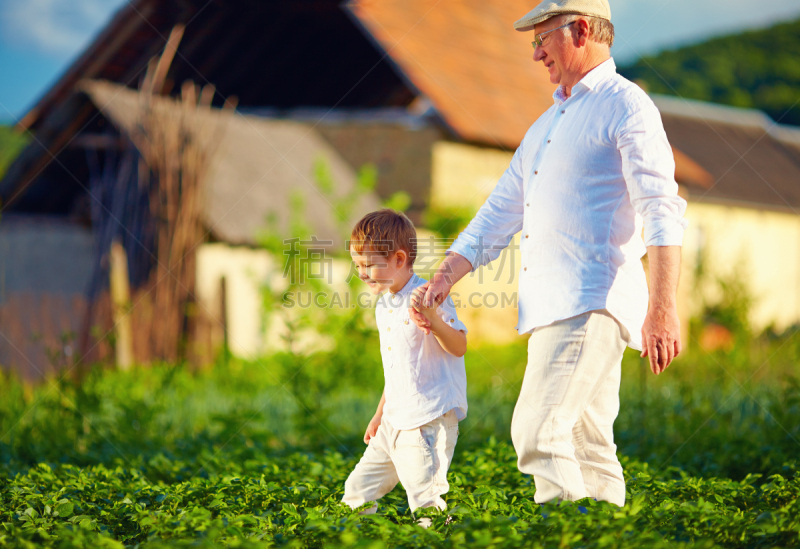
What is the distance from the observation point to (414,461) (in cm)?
305

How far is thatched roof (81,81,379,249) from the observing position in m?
9.22

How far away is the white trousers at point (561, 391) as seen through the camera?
2.72 metres

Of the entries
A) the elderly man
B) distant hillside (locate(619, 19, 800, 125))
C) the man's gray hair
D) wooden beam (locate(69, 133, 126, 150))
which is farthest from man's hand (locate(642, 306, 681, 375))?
distant hillside (locate(619, 19, 800, 125))

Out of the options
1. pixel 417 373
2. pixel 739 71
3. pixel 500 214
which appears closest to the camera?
pixel 417 373

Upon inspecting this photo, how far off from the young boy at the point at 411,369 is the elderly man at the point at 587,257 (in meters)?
0.18

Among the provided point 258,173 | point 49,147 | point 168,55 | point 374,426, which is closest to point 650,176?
point 374,426

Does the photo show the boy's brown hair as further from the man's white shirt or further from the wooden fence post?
the wooden fence post


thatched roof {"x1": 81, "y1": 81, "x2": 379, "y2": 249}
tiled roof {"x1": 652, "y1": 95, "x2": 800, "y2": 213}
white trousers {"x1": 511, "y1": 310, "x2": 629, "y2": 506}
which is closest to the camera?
white trousers {"x1": 511, "y1": 310, "x2": 629, "y2": 506}

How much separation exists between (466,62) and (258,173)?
4265 millimetres

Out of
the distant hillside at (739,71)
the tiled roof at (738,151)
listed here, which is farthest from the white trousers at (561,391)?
the distant hillside at (739,71)

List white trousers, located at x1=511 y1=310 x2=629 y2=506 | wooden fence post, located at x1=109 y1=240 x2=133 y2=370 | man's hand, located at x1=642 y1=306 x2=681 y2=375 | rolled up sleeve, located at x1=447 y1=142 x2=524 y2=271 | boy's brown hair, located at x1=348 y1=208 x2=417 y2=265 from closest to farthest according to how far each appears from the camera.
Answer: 1. man's hand, located at x1=642 y1=306 x2=681 y2=375
2. white trousers, located at x1=511 y1=310 x2=629 y2=506
3. boy's brown hair, located at x1=348 y1=208 x2=417 y2=265
4. rolled up sleeve, located at x1=447 y1=142 x2=524 y2=271
5. wooden fence post, located at x1=109 y1=240 x2=133 y2=370

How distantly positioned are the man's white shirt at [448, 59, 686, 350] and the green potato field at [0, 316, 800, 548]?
30.0 inches

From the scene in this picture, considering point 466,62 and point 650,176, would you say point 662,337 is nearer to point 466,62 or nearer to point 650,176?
point 650,176

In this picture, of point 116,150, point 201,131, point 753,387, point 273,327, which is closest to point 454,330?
point 753,387
